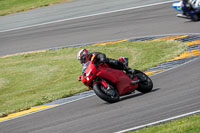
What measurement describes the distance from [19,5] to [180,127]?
27805 millimetres

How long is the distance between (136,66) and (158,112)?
6877 mm

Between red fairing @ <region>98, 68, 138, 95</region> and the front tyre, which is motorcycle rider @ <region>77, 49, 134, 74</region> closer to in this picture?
red fairing @ <region>98, 68, 138, 95</region>

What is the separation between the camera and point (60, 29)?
81.3ft

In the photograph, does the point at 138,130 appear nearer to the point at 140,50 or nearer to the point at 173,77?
the point at 173,77

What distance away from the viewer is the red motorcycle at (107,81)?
34.3ft

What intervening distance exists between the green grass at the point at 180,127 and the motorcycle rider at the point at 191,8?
12290 millimetres

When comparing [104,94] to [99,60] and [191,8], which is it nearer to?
→ [99,60]

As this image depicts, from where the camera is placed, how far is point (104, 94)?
10.5 meters

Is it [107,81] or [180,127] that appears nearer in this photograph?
[180,127]

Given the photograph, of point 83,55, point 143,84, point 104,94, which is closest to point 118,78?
point 104,94

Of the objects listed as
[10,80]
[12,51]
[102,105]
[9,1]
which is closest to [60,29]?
[12,51]

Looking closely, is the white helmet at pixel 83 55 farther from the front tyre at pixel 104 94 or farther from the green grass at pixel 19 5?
the green grass at pixel 19 5

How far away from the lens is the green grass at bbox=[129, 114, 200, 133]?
23.8ft

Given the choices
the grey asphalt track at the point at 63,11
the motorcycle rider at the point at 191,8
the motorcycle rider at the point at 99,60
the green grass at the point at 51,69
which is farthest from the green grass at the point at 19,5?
the motorcycle rider at the point at 99,60
